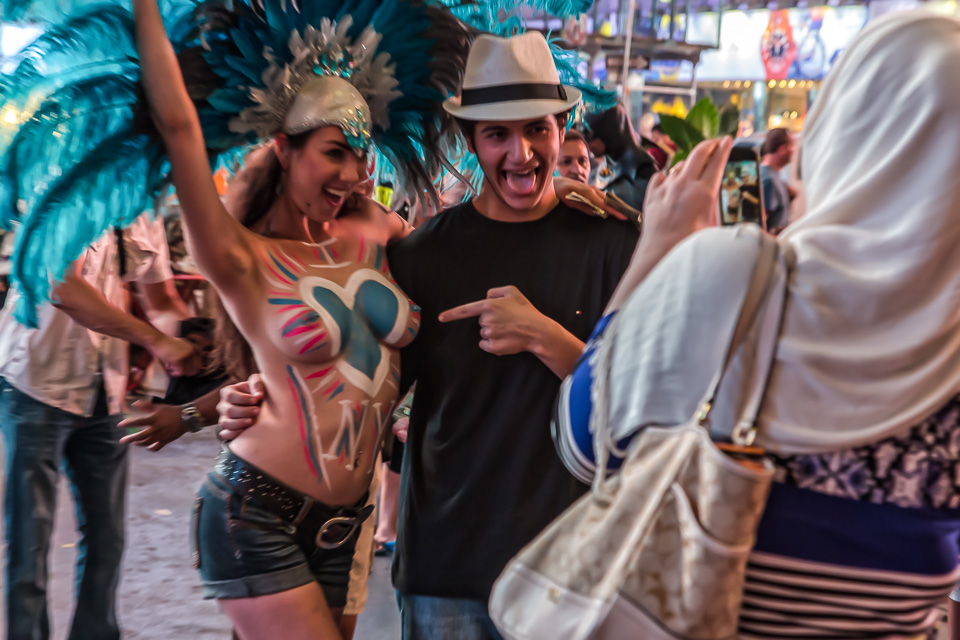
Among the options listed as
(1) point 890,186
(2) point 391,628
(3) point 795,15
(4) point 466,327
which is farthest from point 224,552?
(3) point 795,15

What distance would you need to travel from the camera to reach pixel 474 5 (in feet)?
7.62

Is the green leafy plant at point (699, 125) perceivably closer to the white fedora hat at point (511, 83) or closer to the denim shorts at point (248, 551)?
the white fedora hat at point (511, 83)

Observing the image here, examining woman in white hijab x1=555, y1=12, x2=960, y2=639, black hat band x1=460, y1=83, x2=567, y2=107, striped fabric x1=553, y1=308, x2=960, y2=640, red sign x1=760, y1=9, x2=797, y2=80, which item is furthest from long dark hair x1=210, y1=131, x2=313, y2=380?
red sign x1=760, y1=9, x2=797, y2=80

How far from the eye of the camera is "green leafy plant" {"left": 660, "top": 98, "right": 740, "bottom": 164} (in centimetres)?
186

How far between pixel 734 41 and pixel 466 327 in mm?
17806

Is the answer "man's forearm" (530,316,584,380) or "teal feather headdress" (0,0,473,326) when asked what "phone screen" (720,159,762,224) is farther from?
"teal feather headdress" (0,0,473,326)

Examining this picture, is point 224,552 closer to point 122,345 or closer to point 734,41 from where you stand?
point 122,345

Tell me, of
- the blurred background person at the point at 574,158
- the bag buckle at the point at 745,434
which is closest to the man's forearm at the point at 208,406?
the bag buckle at the point at 745,434

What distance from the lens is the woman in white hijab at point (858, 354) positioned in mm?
957

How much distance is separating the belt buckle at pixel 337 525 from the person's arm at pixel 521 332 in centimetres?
53

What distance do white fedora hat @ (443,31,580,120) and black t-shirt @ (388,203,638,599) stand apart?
0.25 meters

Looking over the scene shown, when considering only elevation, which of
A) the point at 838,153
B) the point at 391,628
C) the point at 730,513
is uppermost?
the point at 838,153

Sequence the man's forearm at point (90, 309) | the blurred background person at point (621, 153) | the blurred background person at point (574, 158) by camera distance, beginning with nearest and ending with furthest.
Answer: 1. the man's forearm at point (90, 309)
2. the blurred background person at point (574, 158)
3. the blurred background person at point (621, 153)

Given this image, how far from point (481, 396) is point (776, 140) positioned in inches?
178
